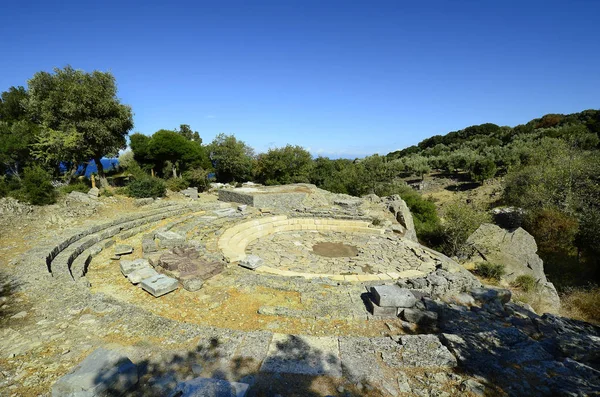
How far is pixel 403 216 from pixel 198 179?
Answer: 1823 cm

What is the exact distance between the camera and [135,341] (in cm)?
441

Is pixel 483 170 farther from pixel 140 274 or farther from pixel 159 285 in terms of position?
pixel 140 274

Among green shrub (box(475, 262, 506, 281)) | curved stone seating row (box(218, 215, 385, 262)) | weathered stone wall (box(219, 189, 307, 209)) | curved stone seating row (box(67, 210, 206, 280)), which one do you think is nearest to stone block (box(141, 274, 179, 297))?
curved stone seating row (box(67, 210, 206, 280))

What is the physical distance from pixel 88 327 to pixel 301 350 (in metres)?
3.97

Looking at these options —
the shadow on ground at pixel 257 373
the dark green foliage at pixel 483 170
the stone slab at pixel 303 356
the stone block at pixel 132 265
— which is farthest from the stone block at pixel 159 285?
the dark green foliage at pixel 483 170

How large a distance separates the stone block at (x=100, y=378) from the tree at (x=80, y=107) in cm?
1766

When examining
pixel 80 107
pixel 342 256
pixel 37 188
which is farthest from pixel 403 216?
pixel 80 107

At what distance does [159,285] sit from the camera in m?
6.66

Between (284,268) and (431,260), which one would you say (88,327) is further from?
(431,260)

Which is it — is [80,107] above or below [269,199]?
above

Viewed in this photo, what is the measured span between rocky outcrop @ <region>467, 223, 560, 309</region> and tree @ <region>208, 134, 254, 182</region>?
25497 millimetres

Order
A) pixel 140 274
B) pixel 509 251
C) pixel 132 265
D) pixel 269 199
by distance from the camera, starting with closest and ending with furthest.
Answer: pixel 140 274 → pixel 132 265 → pixel 509 251 → pixel 269 199

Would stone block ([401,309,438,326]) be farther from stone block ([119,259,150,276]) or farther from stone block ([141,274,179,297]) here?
stone block ([119,259,150,276])

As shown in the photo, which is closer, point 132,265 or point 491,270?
point 132,265
